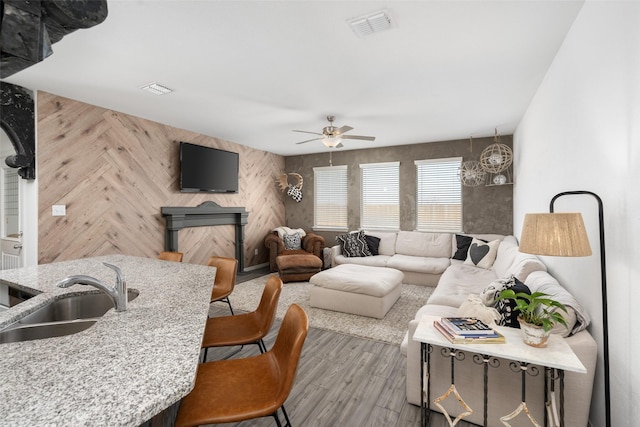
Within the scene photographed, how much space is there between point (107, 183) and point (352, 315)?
3557 millimetres

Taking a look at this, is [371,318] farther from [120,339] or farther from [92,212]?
[92,212]

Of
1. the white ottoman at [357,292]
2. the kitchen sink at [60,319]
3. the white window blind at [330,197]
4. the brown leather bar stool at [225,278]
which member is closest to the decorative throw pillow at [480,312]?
the white ottoman at [357,292]

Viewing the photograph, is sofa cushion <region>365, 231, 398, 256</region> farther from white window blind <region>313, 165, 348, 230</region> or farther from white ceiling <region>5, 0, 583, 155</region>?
white ceiling <region>5, 0, 583, 155</region>

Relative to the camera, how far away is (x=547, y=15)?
6.54 ft

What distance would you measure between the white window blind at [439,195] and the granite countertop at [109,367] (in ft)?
16.8

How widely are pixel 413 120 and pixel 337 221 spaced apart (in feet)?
10.0

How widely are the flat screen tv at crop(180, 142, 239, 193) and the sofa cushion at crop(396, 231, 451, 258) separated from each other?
11.2 feet

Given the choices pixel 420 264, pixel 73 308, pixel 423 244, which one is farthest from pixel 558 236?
pixel 423 244

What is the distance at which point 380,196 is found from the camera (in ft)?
20.8

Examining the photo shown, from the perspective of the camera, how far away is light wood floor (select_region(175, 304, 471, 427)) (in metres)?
1.88

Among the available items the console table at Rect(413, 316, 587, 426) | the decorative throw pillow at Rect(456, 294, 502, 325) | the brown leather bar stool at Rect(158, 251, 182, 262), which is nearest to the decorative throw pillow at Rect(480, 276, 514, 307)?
the decorative throw pillow at Rect(456, 294, 502, 325)

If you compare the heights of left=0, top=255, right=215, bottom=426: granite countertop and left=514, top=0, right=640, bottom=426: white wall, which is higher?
left=514, top=0, right=640, bottom=426: white wall

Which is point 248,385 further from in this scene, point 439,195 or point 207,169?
point 439,195

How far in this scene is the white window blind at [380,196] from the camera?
618 centimetres
